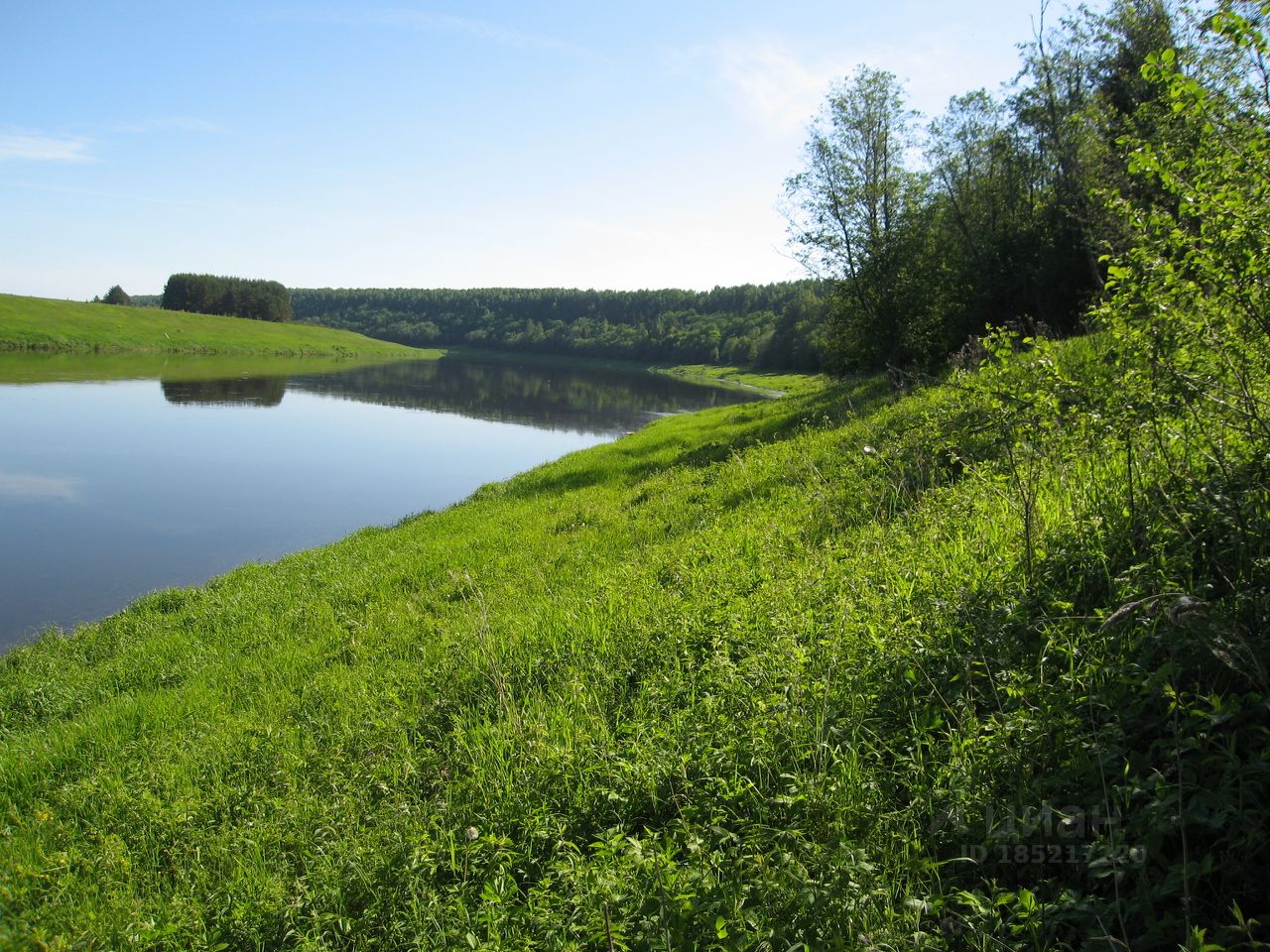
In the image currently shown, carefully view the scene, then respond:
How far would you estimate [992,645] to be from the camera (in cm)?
372

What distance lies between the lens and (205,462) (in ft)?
77.8

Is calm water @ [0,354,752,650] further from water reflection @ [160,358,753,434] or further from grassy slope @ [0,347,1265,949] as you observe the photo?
grassy slope @ [0,347,1265,949]

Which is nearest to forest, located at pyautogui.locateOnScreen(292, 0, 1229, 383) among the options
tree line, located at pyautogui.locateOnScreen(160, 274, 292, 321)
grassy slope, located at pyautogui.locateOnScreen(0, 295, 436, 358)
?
grassy slope, located at pyautogui.locateOnScreen(0, 295, 436, 358)

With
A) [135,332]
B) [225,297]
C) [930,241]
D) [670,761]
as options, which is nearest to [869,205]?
[930,241]

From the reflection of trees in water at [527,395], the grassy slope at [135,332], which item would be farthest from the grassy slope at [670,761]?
the grassy slope at [135,332]

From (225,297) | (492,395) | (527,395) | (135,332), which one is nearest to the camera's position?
(492,395)

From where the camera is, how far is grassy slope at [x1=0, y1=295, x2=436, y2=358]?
64.0 metres

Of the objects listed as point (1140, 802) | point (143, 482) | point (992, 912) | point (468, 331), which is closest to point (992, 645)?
point (1140, 802)

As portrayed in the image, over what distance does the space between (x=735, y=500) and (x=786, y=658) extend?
634 cm

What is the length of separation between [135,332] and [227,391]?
39.7 meters

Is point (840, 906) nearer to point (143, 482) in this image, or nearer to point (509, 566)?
point (509, 566)

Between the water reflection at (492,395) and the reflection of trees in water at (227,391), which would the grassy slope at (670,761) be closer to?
the water reflection at (492,395)

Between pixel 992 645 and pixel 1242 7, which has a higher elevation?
pixel 1242 7

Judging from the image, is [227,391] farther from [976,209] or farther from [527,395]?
[976,209]
